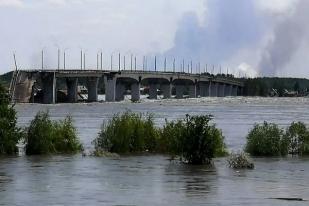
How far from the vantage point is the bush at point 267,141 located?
1560 inches

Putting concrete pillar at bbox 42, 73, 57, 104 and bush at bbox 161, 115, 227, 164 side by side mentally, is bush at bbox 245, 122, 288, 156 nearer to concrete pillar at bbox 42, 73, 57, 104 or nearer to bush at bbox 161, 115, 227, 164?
bush at bbox 161, 115, 227, 164

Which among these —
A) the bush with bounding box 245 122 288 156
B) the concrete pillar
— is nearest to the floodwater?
the bush with bounding box 245 122 288 156

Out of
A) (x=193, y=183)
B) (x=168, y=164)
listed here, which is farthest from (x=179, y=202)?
(x=168, y=164)

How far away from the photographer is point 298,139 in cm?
4084

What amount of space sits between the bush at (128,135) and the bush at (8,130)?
4.05 metres

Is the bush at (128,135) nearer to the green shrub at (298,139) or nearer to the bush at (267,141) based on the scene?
the bush at (267,141)

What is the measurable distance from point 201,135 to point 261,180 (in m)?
6.67

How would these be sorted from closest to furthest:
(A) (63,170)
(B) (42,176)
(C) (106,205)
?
(C) (106,205) < (B) (42,176) < (A) (63,170)

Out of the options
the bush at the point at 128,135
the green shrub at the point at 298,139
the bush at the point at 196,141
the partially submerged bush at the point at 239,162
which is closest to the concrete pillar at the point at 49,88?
the bush at the point at 128,135

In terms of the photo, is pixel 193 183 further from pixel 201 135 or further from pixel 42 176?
pixel 201 135

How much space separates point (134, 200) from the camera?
22.1 meters

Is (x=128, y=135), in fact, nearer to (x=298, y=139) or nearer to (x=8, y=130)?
(x=8, y=130)

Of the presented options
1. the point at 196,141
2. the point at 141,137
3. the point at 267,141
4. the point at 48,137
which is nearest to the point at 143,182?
the point at 196,141

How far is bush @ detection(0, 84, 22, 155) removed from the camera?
38.3 m
